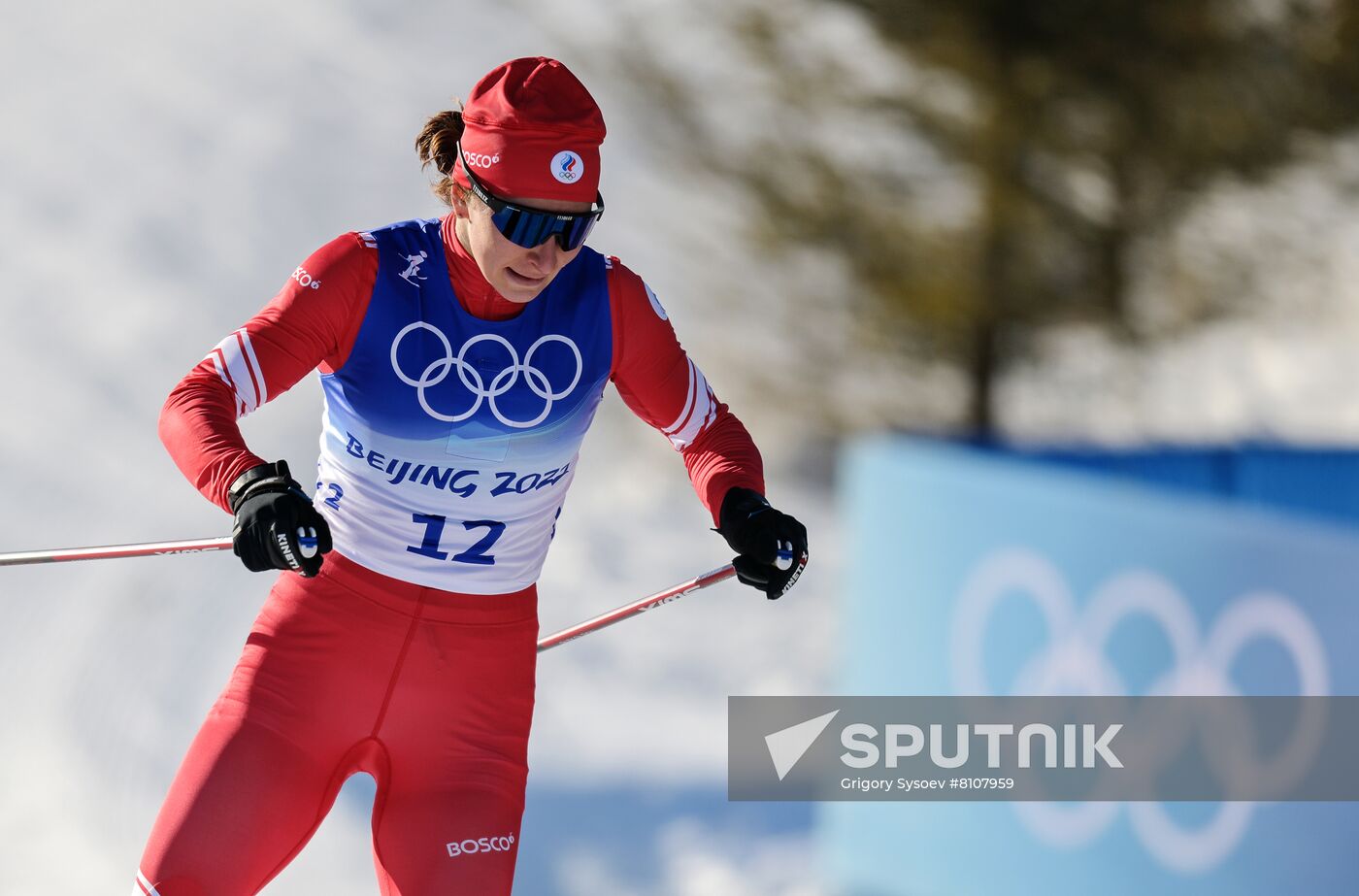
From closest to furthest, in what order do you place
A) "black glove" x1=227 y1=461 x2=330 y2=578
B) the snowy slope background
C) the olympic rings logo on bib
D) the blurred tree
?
"black glove" x1=227 y1=461 x2=330 y2=578, the olympic rings logo on bib, the snowy slope background, the blurred tree

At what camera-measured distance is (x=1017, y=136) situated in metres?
10.4

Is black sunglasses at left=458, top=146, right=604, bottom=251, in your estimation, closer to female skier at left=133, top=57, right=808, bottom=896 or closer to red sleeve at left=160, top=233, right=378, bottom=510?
female skier at left=133, top=57, right=808, bottom=896

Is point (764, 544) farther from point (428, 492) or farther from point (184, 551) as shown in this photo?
point (184, 551)

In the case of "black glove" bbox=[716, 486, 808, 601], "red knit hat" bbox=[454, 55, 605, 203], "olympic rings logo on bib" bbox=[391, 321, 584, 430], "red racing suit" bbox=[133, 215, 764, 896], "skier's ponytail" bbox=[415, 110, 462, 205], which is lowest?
"red racing suit" bbox=[133, 215, 764, 896]

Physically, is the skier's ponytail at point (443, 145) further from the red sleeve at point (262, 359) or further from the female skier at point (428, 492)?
the red sleeve at point (262, 359)

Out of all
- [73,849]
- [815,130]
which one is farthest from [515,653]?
[815,130]

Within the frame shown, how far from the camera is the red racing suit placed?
2.46 metres

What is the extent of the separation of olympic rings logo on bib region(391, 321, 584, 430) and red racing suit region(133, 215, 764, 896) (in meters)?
0.03

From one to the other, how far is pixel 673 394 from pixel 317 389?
26.5 feet

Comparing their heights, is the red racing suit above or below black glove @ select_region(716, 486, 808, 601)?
below

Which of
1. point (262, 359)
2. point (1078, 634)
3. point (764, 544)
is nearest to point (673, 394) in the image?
point (764, 544)

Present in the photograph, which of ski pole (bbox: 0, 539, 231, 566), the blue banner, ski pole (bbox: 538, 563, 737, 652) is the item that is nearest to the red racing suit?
ski pole (bbox: 0, 539, 231, 566)

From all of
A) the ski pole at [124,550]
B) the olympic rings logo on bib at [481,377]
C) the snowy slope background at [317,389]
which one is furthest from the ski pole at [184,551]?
the snowy slope background at [317,389]

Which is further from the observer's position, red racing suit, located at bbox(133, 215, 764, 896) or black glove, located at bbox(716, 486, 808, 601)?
black glove, located at bbox(716, 486, 808, 601)
